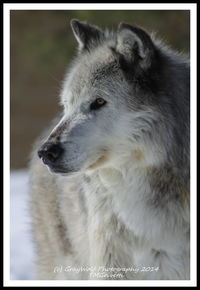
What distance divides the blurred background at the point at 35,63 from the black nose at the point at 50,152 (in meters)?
2.11

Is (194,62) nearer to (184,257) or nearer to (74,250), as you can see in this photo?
A: (184,257)

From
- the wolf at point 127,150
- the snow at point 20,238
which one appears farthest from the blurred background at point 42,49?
the wolf at point 127,150

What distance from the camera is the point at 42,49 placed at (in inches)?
513

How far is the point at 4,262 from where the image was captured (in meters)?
4.98

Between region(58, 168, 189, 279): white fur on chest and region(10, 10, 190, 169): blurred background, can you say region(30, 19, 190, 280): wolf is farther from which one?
region(10, 10, 190, 169): blurred background

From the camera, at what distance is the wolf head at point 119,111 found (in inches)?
172

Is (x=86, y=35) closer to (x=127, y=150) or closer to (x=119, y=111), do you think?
(x=119, y=111)

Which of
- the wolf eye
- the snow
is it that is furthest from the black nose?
the snow

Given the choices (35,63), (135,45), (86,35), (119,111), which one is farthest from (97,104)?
(35,63)

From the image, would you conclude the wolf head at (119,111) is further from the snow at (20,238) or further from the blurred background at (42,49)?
the blurred background at (42,49)

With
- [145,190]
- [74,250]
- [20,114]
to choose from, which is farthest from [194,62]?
[20,114]

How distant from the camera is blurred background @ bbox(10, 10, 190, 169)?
10.8 meters

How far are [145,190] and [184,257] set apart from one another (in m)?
0.61

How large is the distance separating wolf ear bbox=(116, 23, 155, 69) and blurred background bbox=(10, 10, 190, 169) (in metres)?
4.73
